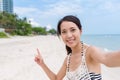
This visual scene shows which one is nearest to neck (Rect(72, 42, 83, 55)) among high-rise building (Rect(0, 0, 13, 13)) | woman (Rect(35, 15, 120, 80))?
woman (Rect(35, 15, 120, 80))

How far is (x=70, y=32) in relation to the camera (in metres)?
1.81

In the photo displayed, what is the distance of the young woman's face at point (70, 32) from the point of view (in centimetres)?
180

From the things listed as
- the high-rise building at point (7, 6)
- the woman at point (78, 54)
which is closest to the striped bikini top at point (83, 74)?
the woman at point (78, 54)

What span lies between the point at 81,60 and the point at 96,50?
17 cm

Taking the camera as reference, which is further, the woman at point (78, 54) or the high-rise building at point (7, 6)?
the high-rise building at point (7, 6)

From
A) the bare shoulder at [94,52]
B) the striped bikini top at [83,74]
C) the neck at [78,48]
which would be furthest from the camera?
the neck at [78,48]

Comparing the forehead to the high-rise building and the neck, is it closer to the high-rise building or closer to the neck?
the neck

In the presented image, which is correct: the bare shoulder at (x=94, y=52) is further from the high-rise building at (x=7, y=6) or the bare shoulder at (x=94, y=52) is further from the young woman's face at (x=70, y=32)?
the high-rise building at (x=7, y=6)

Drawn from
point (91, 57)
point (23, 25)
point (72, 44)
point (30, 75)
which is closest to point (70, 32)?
point (72, 44)

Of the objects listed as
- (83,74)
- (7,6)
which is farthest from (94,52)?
(7,6)

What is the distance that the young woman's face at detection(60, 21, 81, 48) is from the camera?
1.80 m

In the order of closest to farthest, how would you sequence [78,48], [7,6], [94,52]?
[94,52], [78,48], [7,6]

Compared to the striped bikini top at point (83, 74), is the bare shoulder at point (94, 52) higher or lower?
higher

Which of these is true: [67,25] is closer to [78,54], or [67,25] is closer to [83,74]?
[78,54]
